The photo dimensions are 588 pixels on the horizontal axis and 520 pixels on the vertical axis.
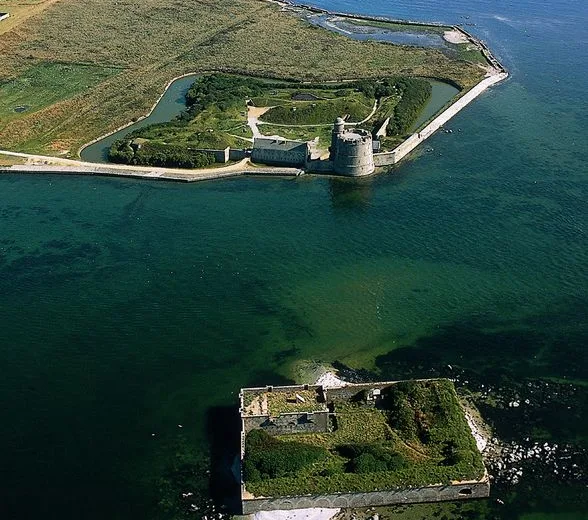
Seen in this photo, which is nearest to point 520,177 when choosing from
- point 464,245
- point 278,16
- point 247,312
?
point 464,245

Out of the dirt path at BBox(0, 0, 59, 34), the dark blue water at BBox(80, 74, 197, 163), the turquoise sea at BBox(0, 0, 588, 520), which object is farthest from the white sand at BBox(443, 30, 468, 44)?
the dirt path at BBox(0, 0, 59, 34)

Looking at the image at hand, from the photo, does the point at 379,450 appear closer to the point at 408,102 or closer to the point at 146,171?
the point at 146,171

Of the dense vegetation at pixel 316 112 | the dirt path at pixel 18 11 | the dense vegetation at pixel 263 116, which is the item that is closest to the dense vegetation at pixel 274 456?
the dense vegetation at pixel 263 116

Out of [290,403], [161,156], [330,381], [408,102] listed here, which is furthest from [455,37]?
[290,403]

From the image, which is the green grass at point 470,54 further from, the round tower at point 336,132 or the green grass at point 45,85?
the green grass at point 45,85

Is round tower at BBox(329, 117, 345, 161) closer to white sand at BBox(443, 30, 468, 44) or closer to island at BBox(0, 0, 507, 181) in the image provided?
island at BBox(0, 0, 507, 181)

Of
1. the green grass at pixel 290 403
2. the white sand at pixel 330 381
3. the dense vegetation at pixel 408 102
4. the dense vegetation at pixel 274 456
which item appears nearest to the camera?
the dense vegetation at pixel 274 456

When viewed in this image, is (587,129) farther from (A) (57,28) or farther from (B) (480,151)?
(A) (57,28)
